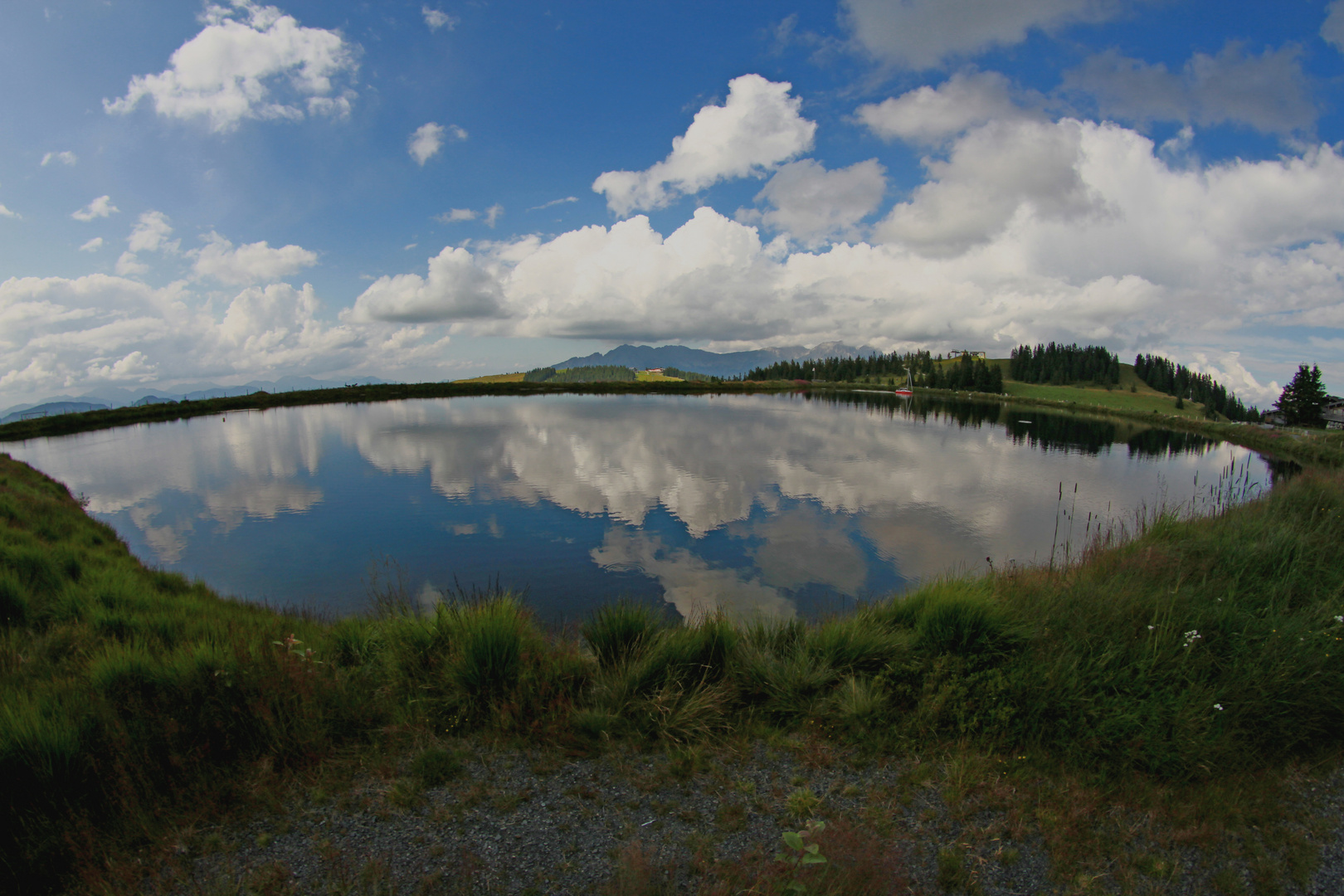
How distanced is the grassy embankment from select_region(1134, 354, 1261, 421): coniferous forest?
165 meters

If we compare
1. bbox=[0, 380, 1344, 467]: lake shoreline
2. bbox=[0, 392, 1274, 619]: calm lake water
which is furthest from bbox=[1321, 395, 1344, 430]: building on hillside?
bbox=[0, 392, 1274, 619]: calm lake water

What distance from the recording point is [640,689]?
6.30m

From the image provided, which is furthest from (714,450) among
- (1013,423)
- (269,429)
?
(1013,423)

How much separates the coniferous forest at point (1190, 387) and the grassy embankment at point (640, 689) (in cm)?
16538

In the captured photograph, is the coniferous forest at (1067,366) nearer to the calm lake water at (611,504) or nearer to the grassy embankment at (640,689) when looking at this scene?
the calm lake water at (611,504)

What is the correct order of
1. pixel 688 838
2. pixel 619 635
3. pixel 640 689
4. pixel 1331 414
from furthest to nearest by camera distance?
1. pixel 1331 414
2. pixel 619 635
3. pixel 640 689
4. pixel 688 838

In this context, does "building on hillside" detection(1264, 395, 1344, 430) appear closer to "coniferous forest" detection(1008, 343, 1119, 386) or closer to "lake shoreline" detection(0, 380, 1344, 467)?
"lake shoreline" detection(0, 380, 1344, 467)

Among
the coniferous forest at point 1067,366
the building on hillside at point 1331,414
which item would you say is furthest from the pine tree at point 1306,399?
the coniferous forest at point 1067,366

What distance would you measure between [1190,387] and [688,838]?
21428 centimetres

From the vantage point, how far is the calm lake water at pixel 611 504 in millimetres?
13641

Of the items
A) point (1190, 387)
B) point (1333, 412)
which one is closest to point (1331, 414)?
point (1333, 412)

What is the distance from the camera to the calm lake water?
13.6 meters

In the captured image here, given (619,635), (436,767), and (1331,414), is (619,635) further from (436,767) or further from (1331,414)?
(1331,414)

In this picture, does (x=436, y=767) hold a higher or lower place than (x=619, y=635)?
lower
